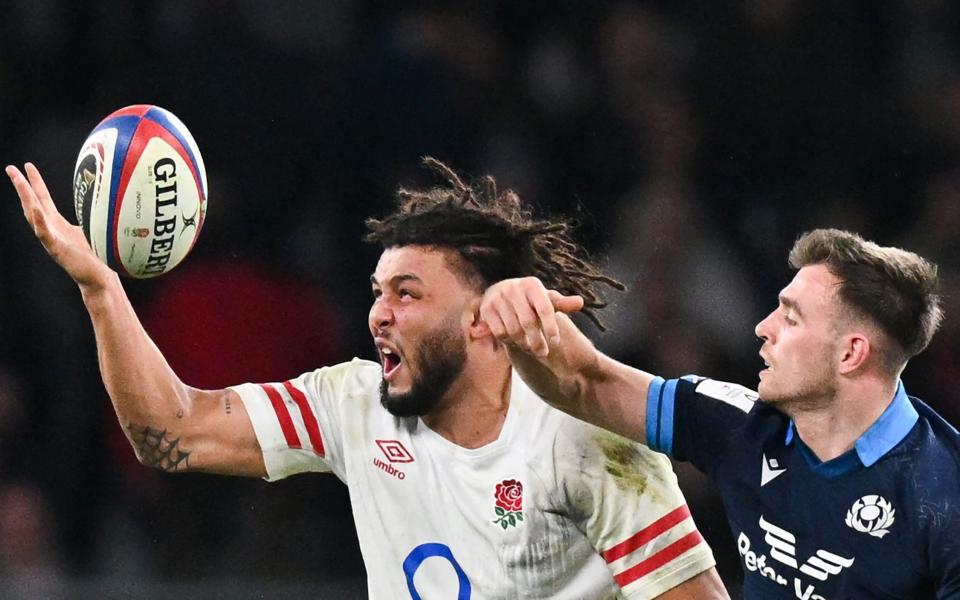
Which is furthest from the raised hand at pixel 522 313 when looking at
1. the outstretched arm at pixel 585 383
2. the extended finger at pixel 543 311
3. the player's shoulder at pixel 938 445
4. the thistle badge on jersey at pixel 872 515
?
the player's shoulder at pixel 938 445

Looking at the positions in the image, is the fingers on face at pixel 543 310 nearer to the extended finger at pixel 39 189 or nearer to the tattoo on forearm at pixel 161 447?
the tattoo on forearm at pixel 161 447

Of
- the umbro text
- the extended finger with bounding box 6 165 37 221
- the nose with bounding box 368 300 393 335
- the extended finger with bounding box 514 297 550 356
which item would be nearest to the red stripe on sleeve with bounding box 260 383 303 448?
the umbro text

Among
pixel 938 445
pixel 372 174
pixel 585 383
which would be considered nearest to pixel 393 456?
pixel 585 383

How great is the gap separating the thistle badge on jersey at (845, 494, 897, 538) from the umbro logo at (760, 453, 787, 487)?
8.4 inches

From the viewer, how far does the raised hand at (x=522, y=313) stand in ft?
10.9

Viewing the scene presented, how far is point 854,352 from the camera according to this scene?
12.3ft

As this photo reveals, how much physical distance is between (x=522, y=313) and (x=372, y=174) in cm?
382

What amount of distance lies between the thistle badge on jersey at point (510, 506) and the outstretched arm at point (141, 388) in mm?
658

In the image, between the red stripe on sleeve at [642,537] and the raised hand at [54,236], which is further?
the red stripe on sleeve at [642,537]

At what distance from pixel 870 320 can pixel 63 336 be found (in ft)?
13.0

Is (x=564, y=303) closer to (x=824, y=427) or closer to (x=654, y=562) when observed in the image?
(x=824, y=427)

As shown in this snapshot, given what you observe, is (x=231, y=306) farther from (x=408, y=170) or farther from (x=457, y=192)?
(x=457, y=192)

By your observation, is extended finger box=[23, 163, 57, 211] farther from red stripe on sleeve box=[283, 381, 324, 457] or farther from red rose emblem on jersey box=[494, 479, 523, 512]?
red rose emblem on jersey box=[494, 479, 523, 512]

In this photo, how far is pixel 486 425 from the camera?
4145mm
